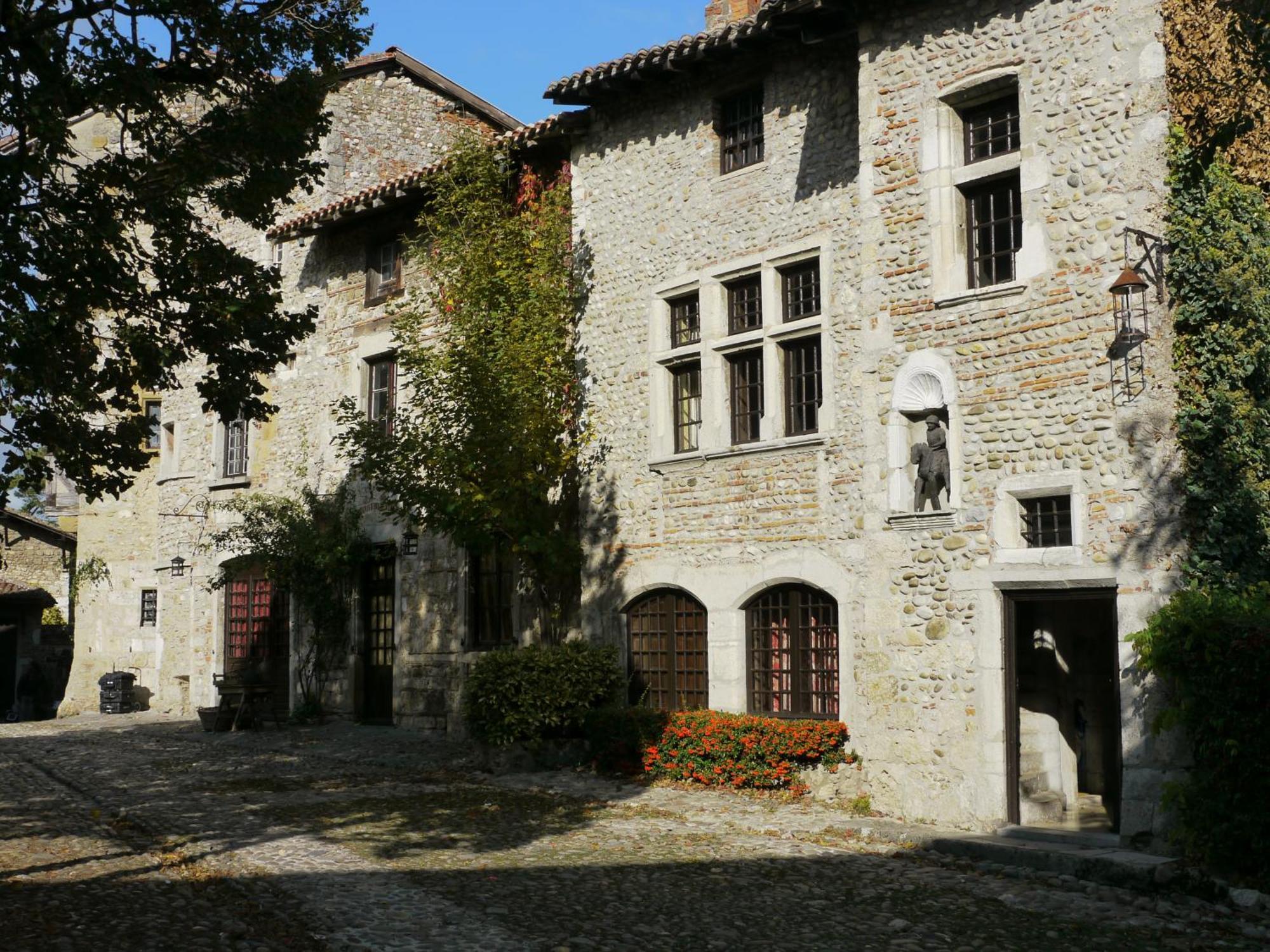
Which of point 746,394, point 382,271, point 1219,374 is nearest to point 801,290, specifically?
point 746,394

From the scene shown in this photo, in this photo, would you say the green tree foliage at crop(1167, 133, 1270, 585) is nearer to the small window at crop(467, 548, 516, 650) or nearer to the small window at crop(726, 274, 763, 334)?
the small window at crop(726, 274, 763, 334)

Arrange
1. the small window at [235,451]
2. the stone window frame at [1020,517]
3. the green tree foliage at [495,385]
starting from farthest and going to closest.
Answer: the small window at [235,451]
the green tree foliage at [495,385]
the stone window frame at [1020,517]

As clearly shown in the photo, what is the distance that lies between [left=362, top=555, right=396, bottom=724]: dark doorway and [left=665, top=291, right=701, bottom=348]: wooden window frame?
6380 millimetres

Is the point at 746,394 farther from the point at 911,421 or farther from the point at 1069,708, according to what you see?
the point at 1069,708

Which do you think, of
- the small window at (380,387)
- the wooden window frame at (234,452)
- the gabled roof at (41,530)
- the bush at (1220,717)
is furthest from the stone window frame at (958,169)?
the gabled roof at (41,530)

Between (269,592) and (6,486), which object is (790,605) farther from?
(269,592)

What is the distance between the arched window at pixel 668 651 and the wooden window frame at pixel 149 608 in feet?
41.9

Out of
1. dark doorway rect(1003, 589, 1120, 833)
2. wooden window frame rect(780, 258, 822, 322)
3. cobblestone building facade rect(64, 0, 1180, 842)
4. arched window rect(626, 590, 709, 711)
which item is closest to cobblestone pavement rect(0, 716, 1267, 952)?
arched window rect(626, 590, 709, 711)

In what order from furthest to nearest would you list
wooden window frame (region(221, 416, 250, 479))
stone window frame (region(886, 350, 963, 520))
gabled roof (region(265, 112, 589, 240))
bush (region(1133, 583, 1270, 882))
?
wooden window frame (region(221, 416, 250, 479)), gabled roof (region(265, 112, 589, 240)), stone window frame (region(886, 350, 963, 520)), bush (region(1133, 583, 1270, 882))

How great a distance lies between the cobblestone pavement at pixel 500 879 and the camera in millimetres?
6914

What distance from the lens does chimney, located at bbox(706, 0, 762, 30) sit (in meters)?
14.6

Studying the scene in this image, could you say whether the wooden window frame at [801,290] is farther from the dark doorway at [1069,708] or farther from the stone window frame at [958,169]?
the dark doorway at [1069,708]

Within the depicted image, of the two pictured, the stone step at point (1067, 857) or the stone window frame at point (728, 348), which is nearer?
the stone step at point (1067, 857)

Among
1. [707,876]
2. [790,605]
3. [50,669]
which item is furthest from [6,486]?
[50,669]
